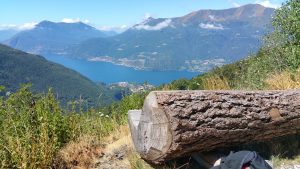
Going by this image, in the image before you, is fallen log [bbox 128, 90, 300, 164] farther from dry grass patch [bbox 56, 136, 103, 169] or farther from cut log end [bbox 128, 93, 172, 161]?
dry grass patch [bbox 56, 136, 103, 169]

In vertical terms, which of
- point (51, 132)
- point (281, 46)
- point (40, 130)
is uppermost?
point (281, 46)

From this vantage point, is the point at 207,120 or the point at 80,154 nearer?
the point at 207,120

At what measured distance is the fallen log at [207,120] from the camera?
17.6 feet

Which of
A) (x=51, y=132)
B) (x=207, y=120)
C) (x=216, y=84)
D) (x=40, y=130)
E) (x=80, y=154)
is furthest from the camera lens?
(x=216, y=84)

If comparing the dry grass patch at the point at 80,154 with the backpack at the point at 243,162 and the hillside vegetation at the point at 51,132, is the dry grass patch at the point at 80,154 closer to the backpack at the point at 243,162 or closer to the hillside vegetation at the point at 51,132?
the hillside vegetation at the point at 51,132

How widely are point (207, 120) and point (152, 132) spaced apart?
0.81 meters

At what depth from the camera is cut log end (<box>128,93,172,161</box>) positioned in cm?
544

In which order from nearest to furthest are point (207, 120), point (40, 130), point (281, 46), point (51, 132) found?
1. point (207, 120)
2. point (40, 130)
3. point (51, 132)
4. point (281, 46)

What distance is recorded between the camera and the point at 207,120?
555 centimetres

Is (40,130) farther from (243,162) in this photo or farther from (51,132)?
(243,162)

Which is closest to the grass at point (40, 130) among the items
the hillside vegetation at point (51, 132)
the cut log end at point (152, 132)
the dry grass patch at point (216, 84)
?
the hillside vegetation at point (51, 132)

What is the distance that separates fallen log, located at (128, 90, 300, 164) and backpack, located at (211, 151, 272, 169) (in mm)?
385

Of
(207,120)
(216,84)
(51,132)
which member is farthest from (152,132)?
(216,84)

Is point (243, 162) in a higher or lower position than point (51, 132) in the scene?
lower
